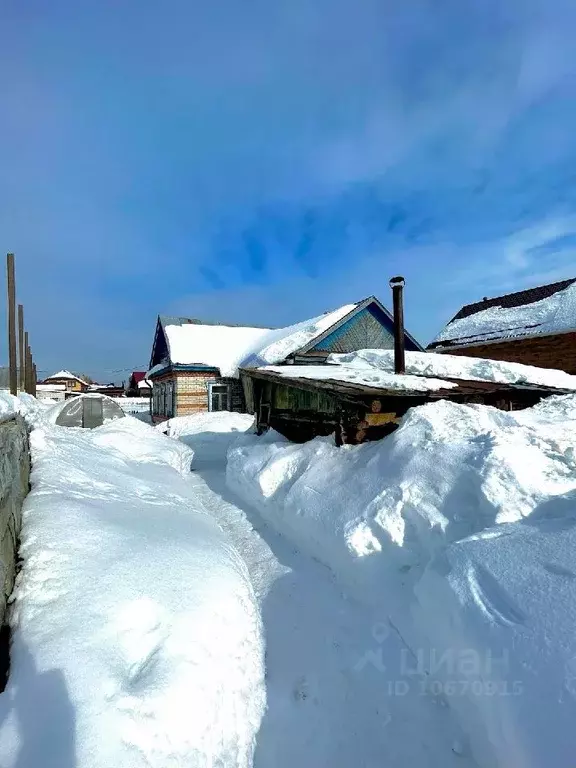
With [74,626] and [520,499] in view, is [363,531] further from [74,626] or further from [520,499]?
[74,626]

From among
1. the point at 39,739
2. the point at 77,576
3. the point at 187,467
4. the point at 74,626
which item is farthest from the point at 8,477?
the point at 187,467

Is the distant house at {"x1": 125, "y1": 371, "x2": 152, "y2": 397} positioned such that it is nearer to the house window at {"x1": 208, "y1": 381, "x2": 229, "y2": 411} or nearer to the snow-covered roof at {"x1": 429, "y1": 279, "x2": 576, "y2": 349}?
the house window at {"x1": 208, "y1": 381, "x2": 229, "y2": 411}

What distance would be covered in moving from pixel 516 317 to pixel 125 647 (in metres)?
17.6

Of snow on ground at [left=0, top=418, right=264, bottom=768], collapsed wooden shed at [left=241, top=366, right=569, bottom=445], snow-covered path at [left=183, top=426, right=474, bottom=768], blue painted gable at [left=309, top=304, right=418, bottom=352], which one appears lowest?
snow-covered path at [left=183, top=426, right=474, bottom=768]

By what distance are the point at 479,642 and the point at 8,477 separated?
12.5 ft

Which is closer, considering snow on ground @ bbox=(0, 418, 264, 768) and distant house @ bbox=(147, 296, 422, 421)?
snow on ground @ bbox=(0, 418, 264, 768)

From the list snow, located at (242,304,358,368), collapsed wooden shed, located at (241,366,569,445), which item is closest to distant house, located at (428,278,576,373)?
snow, located at (242,304,358,368)

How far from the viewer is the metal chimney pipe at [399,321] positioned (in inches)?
310

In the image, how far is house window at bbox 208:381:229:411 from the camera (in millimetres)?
17859

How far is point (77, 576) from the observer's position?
9.93 ft

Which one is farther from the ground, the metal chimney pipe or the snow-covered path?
the metal chimney pipe

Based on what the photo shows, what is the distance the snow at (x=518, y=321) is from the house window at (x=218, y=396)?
9.91 meters

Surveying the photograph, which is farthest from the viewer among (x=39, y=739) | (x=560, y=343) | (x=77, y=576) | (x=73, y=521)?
(x=560, y=343)

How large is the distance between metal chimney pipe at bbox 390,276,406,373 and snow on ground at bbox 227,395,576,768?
2.32 metres
